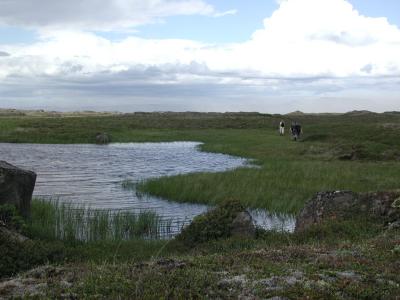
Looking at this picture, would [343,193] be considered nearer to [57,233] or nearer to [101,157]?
[57,233]

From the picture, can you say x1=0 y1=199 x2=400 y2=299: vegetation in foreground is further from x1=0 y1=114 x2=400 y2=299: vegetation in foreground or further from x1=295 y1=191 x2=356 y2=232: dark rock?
x1=295 y1=191 x2=356 y2=232: dark rock

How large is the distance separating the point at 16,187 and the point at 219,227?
720 cm

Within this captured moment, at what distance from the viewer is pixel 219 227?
14430 mm

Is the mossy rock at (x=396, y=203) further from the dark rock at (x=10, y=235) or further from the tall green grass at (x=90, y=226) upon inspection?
the dark rock at (x=10, y=235)

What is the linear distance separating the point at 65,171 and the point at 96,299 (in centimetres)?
3105

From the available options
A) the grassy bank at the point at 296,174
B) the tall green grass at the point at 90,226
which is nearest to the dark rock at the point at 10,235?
the tall green grass at the point at 90,226

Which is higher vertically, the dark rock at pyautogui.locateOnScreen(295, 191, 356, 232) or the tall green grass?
the dark rock at pyautogui.locateOnScreen(295, 191, 356, 232)

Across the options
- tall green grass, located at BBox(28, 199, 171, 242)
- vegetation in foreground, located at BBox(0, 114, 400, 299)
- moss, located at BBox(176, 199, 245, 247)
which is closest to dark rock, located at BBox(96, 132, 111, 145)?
vegetation in foreground, located at BBox(0, 114, 400, 299)

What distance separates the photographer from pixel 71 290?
7188mm

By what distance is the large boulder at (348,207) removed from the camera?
1439 cm

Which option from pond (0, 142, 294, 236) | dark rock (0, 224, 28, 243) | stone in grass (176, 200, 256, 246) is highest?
dark rock (0, 224, 28, 243)

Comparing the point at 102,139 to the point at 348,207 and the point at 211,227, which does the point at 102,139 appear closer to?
the point at 211,227

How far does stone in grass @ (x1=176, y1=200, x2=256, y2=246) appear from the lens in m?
14.2

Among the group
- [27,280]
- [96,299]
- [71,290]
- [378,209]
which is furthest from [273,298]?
[378,209]
